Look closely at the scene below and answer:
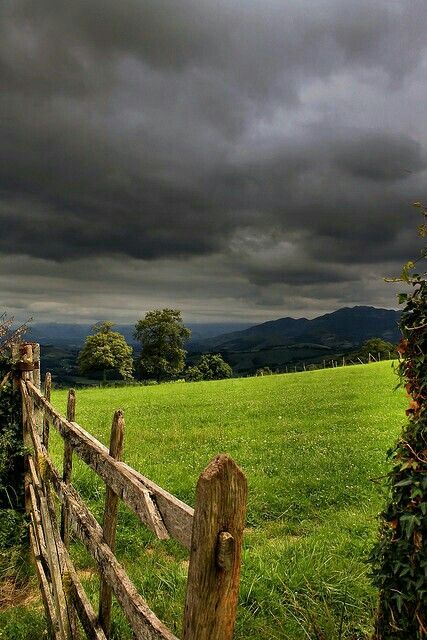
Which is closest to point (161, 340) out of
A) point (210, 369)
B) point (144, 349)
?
point (144, 349)

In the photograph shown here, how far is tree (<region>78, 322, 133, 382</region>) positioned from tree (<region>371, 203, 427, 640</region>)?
300 feet

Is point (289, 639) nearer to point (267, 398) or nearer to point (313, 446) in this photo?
point (313, 446)

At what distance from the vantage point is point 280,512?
11.3 meters

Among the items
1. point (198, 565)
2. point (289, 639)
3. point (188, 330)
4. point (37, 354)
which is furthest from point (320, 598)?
point (188, 330)

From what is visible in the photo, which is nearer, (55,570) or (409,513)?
(409,513)

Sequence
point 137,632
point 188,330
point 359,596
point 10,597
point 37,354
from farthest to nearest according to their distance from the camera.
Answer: point 188,330
point 37,354
point 10,597
point 359,596
point 137,632

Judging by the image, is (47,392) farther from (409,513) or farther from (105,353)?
(105,353)

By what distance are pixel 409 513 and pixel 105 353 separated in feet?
304

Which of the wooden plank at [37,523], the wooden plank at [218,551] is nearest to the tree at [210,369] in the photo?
the wooden plank at [37,523]

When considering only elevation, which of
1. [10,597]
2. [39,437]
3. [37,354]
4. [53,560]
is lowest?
[10,597]

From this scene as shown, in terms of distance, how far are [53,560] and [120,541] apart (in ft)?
11.9

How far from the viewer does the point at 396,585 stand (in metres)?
3.87

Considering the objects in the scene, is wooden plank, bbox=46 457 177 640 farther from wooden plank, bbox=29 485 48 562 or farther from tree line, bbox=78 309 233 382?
tree line, bbox=78 309 233 382

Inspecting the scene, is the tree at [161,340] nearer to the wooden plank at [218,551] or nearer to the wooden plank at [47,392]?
the wooden plank at [47,392]
